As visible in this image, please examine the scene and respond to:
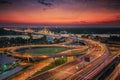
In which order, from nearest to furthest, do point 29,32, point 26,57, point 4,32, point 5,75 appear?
point 5,75, point 26,57, point 4,32, point 29,32

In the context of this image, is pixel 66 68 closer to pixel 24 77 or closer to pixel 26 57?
pixel 24 77

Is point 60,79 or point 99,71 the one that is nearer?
point 60,79

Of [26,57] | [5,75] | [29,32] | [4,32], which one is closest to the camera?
[5,75]

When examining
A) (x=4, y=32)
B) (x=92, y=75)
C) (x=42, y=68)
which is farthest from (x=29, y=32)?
(x=92, y=75)

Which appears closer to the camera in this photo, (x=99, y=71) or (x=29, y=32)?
(x=99, y=71)

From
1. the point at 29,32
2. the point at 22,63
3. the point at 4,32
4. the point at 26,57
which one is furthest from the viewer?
the point at 29,32

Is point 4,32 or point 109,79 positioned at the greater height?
point 4,32

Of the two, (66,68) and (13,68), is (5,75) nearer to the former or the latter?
(13,68)

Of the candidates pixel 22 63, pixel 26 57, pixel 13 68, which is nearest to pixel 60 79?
pixel 13 68

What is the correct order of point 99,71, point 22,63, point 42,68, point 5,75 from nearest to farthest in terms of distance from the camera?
point 5,75 < point 99,71 < point 42,68 < point 22,63
